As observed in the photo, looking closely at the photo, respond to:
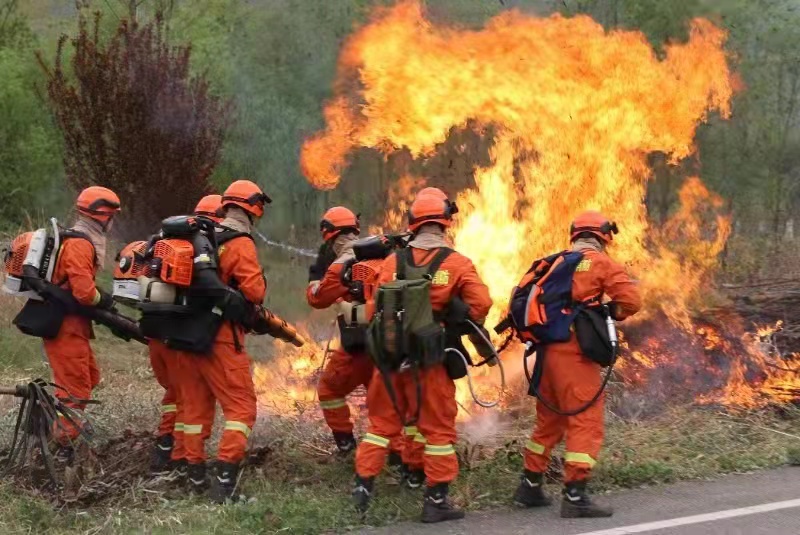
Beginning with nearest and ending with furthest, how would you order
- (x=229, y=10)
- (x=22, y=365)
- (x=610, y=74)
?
1. (x=610, y=74)
2. (x=22, y=365)
3. (x=229, y=10)

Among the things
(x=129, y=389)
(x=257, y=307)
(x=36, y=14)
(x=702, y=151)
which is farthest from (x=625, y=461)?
(x=36, y=14)

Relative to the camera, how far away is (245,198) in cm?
659

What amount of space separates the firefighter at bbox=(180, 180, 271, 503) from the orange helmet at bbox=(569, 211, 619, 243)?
2324 millimetres

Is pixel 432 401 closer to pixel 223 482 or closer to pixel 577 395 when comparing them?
pixel 577 395

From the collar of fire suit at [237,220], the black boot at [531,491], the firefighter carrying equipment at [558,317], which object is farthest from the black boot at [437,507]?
the collar of fire suit at [237,220]

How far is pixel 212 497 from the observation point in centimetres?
609

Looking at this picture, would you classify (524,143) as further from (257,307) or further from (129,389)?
(129,389)

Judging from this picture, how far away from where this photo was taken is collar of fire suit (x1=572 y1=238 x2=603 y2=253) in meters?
6.32

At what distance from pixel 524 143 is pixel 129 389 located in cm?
530

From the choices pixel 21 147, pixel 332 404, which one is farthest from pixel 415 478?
pixel 21 147

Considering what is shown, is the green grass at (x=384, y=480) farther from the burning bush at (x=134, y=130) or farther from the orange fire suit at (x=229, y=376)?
the burning bush at (x=134, y=130)

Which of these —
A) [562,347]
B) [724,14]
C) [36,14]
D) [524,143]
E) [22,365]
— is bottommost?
[22,365]

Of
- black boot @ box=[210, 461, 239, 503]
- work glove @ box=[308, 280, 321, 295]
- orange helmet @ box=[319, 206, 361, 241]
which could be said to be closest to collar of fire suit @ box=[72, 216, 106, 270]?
work glove @ box=[308, 280, 321, 295]

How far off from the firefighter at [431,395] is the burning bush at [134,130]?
936 centimetres
